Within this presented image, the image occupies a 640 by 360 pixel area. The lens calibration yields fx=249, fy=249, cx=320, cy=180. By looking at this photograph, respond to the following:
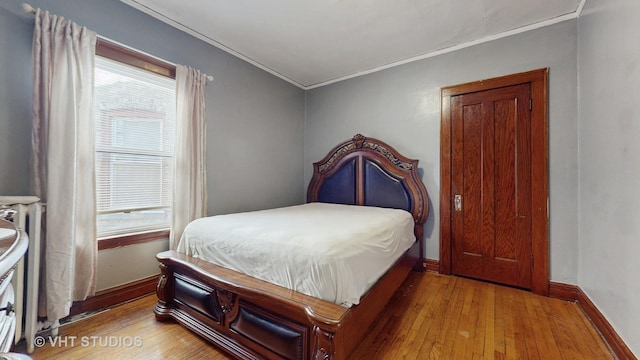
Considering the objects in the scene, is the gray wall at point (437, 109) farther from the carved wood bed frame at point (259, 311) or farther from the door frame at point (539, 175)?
the carved wood bed frame at point (259, 311)

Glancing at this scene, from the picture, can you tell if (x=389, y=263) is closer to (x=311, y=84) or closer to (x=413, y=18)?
(x=413, y=18)

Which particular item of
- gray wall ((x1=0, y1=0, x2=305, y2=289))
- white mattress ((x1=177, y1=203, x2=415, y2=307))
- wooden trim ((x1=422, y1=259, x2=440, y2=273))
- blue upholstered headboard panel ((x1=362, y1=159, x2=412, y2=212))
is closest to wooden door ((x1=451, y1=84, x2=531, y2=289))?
wooden trim ((x1=422, y1=259, x2=440, y2=273))

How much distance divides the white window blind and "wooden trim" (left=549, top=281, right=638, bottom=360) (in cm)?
351

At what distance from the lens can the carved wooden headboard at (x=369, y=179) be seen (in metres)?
2.93

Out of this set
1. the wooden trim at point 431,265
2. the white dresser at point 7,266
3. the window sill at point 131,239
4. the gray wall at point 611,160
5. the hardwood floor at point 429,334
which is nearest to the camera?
the white dresser at point 7,266

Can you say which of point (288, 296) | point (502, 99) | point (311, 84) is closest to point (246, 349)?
point (288, 296)

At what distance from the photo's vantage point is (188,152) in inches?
97.3

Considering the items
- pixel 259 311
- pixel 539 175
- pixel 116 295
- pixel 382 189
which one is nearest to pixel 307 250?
pixel 259 311

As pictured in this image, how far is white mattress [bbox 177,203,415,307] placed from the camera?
1.32 meters

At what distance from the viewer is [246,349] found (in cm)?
146

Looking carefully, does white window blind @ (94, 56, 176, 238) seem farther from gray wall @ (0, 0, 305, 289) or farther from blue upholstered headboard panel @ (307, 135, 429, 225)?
blue upholstered headboard panel @ (307, 135, 429, 225)

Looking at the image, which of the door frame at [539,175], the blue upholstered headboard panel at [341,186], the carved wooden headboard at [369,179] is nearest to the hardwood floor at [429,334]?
the door frame at [539,175]

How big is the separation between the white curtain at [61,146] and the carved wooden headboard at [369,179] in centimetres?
256

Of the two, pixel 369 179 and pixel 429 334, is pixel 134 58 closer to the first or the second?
pixel 369 179
